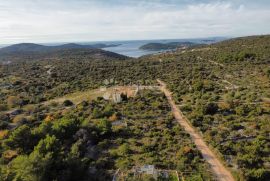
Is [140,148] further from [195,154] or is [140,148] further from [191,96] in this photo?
[191,96]

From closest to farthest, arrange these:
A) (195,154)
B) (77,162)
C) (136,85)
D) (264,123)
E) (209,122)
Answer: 1. (77,162)
2. (195,154)
3. (264,123)
4. (209,122)
5. (136,85)

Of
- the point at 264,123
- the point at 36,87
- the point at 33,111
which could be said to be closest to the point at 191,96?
the point at 264,123

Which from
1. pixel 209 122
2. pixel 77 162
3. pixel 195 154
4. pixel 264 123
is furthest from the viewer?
pixel 209 122

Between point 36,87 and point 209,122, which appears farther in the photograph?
point 36,87

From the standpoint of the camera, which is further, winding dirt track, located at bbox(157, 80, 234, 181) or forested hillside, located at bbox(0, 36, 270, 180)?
forested hillside, located at bbox(0, 36, 270, 180)

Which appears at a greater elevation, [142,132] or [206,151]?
[206,151]

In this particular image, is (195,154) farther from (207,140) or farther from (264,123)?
(264,123)

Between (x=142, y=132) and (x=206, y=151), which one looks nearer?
(x=206, y=151)

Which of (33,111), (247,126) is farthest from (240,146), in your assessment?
(33,111)

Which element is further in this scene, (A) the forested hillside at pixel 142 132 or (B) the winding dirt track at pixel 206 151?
(A) the forested hillside at pixel 142 132
